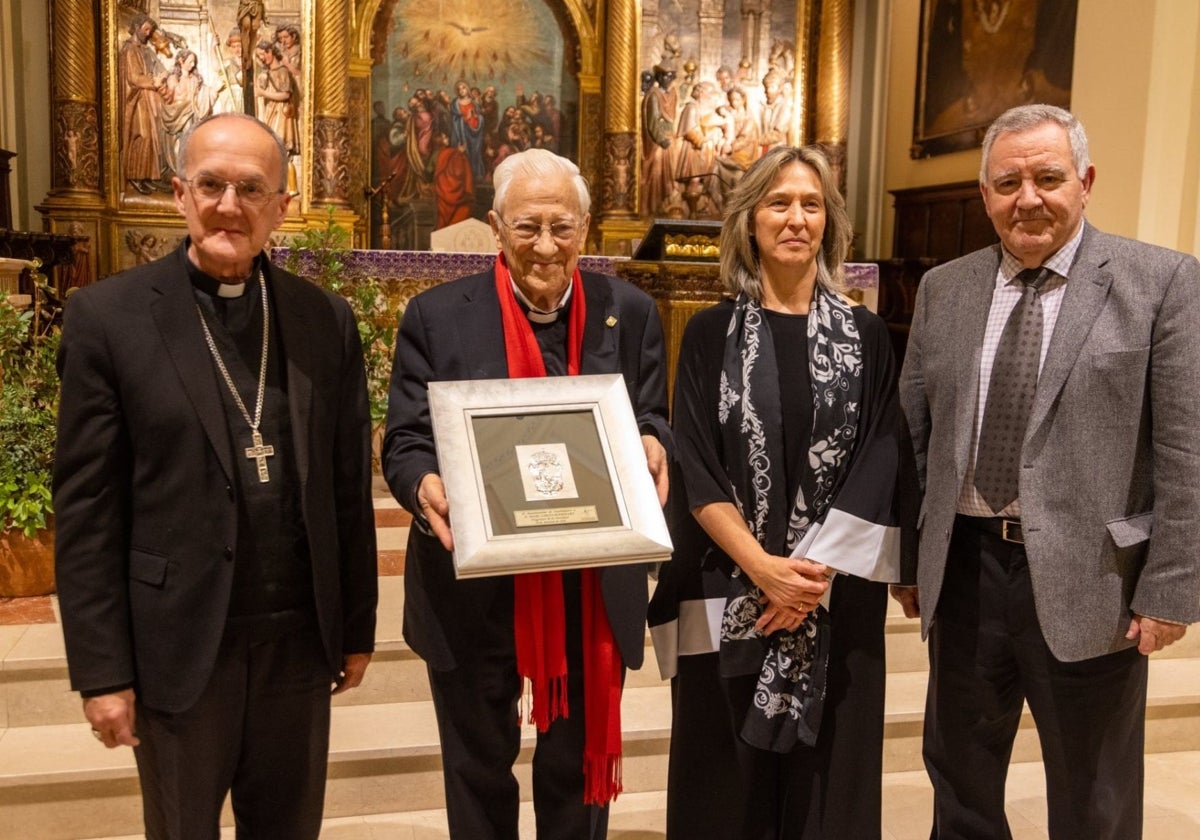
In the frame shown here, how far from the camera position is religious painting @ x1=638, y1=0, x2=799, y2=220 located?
Answer: 10211 millimetres

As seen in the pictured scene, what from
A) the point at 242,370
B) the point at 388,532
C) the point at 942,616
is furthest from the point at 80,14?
the point at 942,616

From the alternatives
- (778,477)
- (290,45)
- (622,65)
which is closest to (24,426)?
(778,477)

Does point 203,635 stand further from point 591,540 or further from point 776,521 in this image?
point 776,521

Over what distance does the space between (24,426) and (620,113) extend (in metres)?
6.99

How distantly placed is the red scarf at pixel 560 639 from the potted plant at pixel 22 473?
8.50ft

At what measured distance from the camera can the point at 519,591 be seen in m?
2.24

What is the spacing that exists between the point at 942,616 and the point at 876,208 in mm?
9126

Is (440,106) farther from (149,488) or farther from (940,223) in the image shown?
(149,488)

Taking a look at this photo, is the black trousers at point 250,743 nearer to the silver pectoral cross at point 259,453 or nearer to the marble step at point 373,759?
the silver pectoral cross at point 259,453

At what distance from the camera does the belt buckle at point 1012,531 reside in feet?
7.70

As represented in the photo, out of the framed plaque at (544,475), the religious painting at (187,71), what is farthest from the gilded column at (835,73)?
the framed plaque at (544,475)

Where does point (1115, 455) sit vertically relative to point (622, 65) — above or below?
below

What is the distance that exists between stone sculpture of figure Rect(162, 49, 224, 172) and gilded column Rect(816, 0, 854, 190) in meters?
5.79

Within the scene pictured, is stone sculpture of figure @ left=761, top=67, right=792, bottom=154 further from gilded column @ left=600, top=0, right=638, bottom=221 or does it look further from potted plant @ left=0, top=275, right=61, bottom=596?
potted plant @ left=0, top=275, right=61, bottom=596
